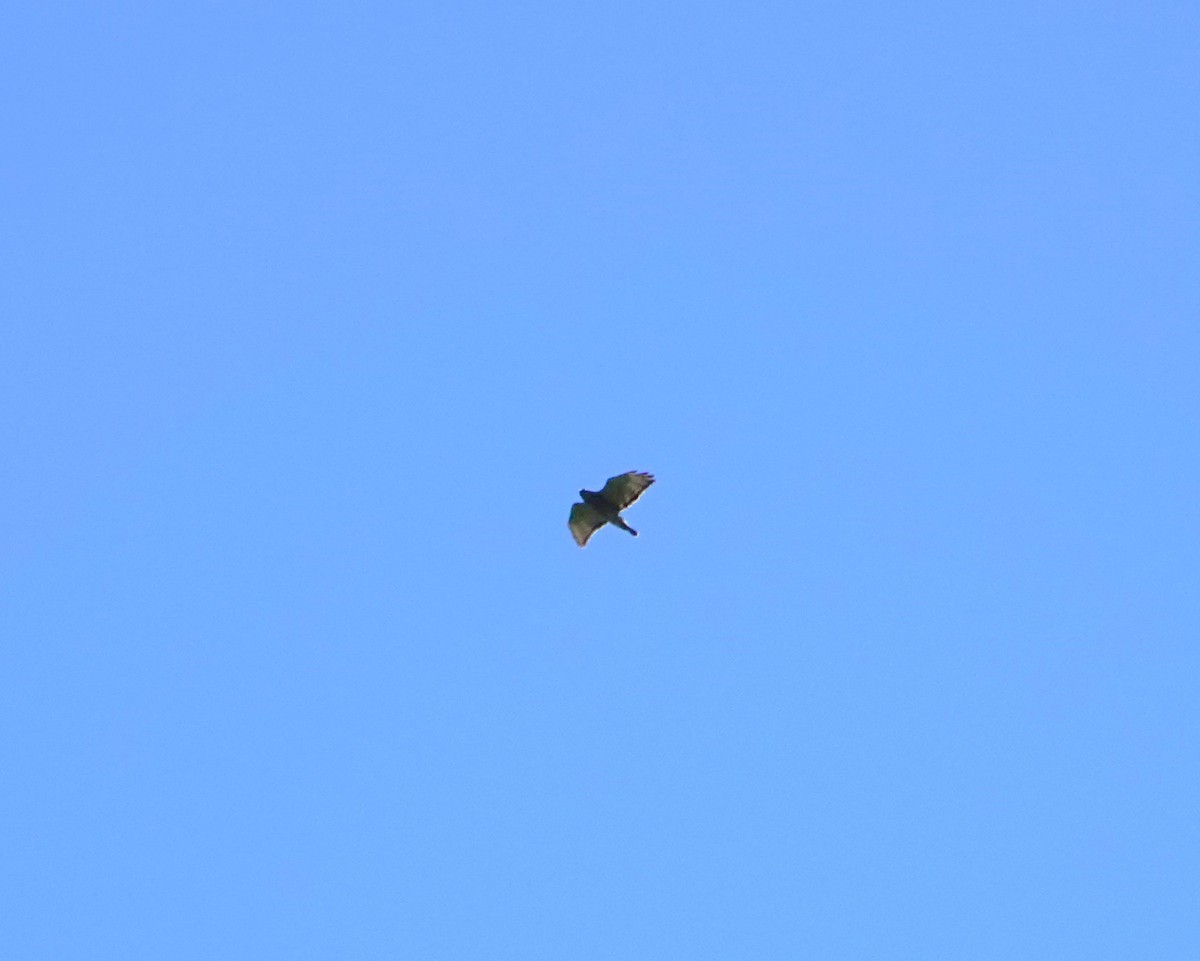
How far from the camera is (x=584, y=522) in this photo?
54.6m

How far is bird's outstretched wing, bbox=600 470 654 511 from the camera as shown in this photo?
53594 mm

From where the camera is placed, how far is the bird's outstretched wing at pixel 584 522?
54.3 m

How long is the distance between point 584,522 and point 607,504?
2.99 feet

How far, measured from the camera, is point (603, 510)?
5412 cm

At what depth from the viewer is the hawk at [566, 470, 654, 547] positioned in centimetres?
5372

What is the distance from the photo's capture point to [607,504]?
2127 inches

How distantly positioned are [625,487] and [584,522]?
1558 millimetres

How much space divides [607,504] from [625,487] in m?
0.66

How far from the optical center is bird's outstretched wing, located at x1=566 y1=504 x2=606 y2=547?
178ft

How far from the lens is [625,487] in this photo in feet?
176

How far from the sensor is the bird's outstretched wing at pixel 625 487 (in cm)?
5359

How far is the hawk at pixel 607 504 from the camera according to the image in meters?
53.7
